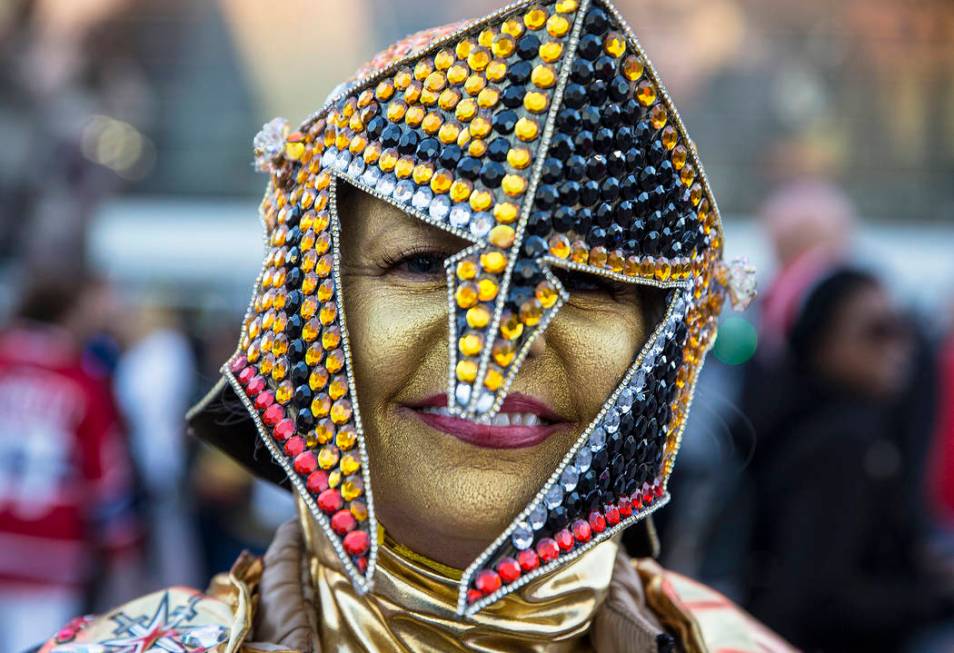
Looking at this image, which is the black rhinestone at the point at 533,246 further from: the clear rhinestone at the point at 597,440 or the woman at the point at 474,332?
the clear rhinestone at the point at 597,440

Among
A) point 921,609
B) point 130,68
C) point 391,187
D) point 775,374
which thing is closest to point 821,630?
point 921,609

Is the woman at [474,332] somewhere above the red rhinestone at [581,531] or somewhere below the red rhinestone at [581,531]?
above

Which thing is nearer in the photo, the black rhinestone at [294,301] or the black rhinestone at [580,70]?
the black rhinestone at [580,70]

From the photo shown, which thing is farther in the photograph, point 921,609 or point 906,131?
point 906,131

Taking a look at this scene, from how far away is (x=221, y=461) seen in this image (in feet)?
15.5

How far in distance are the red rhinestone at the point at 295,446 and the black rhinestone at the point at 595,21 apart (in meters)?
0.61

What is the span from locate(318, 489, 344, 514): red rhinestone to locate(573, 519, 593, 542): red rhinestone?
29cm

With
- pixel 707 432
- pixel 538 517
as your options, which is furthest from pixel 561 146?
pixel 707 432

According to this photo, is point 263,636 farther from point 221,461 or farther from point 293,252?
point 221,461

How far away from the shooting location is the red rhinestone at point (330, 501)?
4.74ft

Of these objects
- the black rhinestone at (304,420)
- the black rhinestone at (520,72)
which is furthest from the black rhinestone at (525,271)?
the black rhinestone at (304,420)

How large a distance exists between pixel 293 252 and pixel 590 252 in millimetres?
390

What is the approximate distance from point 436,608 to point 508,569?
16 centimetres

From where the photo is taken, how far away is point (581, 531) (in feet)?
4.83
